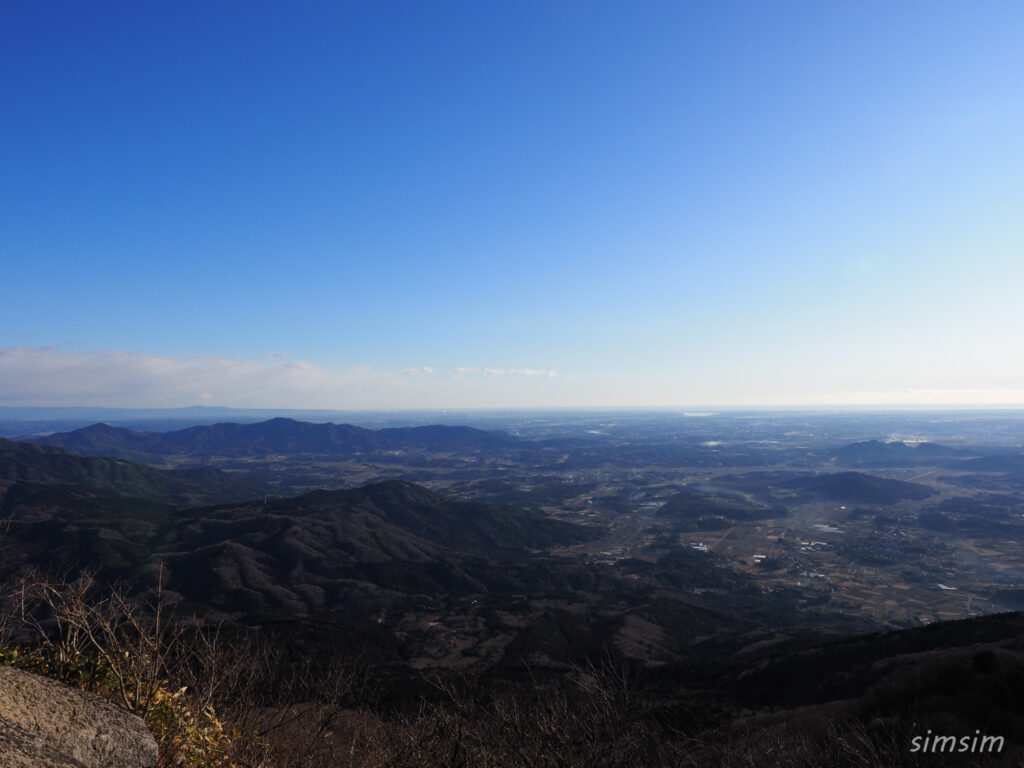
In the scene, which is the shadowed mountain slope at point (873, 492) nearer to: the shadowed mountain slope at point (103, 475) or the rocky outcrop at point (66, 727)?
the rocky outcrop at point (66, 727)

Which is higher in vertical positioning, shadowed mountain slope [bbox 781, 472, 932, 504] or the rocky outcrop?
the rocky outcrop

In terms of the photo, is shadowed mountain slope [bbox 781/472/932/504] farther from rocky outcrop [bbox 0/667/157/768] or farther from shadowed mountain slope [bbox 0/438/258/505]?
shadowed mountain slope [bbox 0/438/258/505]

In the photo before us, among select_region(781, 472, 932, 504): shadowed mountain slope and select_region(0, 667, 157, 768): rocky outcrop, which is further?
select_region(781, 472, 932, 504): shadowed mountain slope

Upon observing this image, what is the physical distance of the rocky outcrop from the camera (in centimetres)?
668

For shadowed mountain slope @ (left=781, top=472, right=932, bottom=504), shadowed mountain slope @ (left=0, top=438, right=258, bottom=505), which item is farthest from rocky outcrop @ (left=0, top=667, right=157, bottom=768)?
shadowed mountain slope @ (left=781, top=472, right=932, bottom=504)

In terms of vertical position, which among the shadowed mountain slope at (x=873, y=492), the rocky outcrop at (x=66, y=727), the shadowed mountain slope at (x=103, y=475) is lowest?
the shadowed mountain slope at (x=873, y=492)

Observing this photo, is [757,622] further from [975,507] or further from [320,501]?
[975,507]

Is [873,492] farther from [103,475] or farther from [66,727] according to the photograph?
[103,475]

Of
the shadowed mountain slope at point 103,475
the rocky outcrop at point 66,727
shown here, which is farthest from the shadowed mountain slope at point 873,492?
the shadowed mountain slope at point 103,475

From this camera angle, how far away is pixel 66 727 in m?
7.48

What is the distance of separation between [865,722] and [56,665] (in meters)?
31.8

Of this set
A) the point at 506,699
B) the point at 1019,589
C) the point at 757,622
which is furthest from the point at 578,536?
the point at 506,699

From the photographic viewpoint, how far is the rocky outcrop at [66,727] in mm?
6684

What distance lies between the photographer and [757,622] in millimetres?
80125
